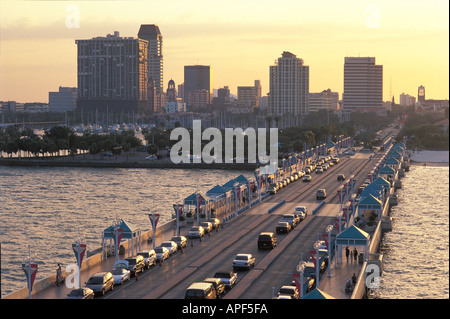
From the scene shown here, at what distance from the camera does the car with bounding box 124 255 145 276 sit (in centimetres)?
2546

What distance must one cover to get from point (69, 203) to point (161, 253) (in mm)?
25730

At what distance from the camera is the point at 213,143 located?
10062 cm

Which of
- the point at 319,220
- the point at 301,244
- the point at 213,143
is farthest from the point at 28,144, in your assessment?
the point at 301,244

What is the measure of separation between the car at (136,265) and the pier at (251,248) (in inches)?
12.4

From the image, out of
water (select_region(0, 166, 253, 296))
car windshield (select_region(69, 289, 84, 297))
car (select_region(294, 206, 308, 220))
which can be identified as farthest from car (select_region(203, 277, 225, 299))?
car (select_region(294, 206, 308, 220))

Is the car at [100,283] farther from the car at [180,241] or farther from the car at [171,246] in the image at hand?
the car at [180,241]

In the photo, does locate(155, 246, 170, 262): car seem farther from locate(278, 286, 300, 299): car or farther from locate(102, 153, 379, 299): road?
locate(278, 286, 300, 299): car

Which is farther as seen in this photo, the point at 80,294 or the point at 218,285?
the point at 218,285

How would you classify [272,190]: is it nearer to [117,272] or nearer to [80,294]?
[117,272]

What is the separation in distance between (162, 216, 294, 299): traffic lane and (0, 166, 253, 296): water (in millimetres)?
7228

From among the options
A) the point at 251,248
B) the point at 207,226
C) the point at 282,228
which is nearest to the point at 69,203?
the point at 207,226

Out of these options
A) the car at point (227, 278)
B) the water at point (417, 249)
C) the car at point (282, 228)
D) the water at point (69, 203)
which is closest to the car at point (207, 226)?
the car at point (282, 228)

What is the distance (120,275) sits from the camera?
24234 mm
